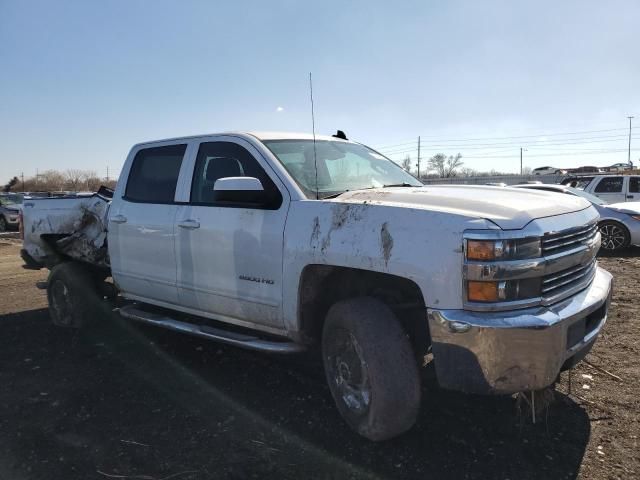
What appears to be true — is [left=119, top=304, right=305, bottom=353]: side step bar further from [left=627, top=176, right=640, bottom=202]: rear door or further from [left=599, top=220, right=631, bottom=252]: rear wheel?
[left=627, top=176, right=640, bottom=202]: rear door

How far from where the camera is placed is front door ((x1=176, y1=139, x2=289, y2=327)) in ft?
11.9

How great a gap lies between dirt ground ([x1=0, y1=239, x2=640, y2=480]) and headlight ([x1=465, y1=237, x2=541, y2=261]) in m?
1.20

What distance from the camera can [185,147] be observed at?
459 cm

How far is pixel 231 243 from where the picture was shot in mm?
3867

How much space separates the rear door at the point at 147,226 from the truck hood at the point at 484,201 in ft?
5.90

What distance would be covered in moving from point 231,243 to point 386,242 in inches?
54.8

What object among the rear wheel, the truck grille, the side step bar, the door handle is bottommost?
the rear wheel

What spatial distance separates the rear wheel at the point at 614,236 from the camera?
10.7 m

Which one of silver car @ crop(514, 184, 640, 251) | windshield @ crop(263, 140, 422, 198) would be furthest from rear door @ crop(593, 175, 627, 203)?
windshield @ crop(263, 140, 422, 198)

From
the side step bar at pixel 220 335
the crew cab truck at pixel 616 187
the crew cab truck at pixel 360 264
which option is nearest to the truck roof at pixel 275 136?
the crew cab truck at pixel 360 264

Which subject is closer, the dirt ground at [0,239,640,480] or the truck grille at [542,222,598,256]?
the truck grille at [542,222,598,256]

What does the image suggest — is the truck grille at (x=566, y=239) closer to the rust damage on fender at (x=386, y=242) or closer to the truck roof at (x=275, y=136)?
the rust damage on fender at (x=386, y=242)

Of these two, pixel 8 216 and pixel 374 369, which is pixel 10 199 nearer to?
pixel 8 216

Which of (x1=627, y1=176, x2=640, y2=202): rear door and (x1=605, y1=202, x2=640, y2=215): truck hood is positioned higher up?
(x1=627, y1=176, x2=640, y2=202): rear door
